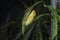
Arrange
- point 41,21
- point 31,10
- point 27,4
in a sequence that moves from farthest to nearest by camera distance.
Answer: point 27,4, point 41,21, point 31,10

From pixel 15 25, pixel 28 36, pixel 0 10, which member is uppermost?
pixel 0 10

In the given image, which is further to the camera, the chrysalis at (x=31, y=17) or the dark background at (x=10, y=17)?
the dark background at (x=10, y=17)

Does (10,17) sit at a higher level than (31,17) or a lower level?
higher

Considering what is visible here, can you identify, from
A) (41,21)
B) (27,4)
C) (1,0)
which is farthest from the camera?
(1,0)

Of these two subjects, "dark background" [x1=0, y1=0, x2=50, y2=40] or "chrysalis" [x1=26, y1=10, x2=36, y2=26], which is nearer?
"chrysalis" [x1=26, y1=10, x2=36, y2=26]

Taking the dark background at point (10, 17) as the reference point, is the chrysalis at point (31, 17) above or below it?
below

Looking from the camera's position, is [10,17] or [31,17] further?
[10,17]

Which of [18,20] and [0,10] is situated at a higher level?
[0,10]

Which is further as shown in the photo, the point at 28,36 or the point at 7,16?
the point at 7,16

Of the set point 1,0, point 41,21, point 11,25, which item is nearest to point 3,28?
point 11,25

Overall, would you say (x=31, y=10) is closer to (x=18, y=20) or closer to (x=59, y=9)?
(x=59, y=9)

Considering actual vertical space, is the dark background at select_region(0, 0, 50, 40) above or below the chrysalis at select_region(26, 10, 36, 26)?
above
